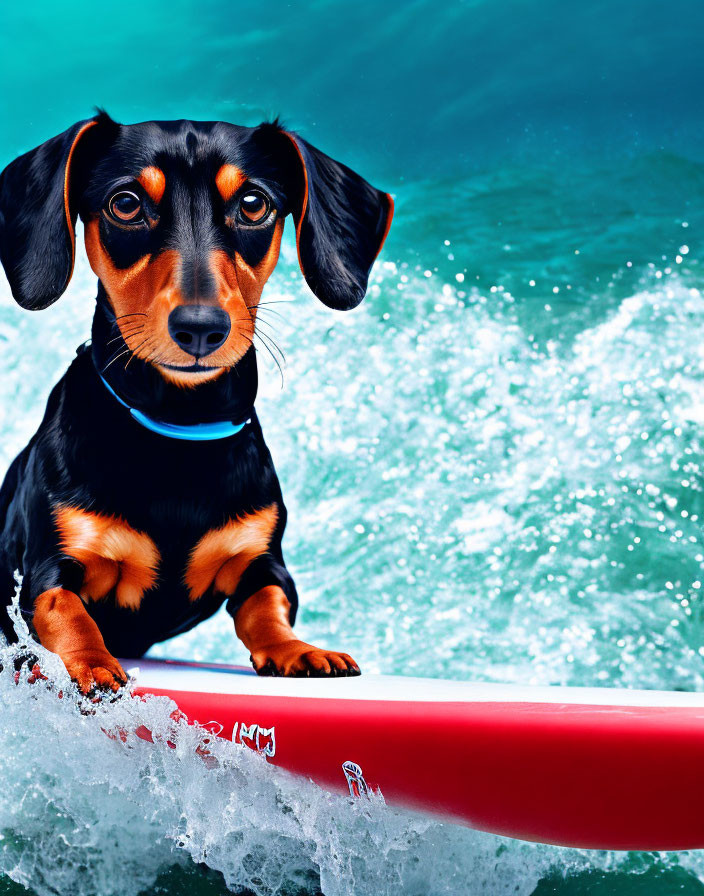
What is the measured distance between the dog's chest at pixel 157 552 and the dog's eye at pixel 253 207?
0.42m

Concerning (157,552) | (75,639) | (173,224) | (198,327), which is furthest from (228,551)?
(173,224)

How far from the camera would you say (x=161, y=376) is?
1.22 meters

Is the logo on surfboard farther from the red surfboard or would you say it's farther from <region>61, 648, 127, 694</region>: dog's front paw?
<region>61, 648, 127, 694</region>: dog's front paw

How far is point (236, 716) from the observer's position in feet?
3.80

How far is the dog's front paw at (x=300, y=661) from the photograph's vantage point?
120cm

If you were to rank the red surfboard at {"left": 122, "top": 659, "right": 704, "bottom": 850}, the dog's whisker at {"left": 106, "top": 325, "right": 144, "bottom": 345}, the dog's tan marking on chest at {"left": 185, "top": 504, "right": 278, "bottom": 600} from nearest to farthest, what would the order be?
the red surfboard at {"left": 122, "top": 659, "right": 704, "bottom": 850} → the dog's whisker at {"left": 106, "top": 325, "right": 144, "bottom": 345} → the dog's tan marking on chest at {"left": 185, "top": 504, "right": 278, "bottom": 600}

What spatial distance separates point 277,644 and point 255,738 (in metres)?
0.14

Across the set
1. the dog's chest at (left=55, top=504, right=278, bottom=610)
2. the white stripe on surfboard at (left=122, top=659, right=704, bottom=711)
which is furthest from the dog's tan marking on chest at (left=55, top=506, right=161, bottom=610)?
the white stripe on surfboard at (left=122, top=659, right=704, bottom=711)

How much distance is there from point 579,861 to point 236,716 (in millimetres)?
659

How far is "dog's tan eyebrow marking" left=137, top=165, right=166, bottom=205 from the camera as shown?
117 centimetres

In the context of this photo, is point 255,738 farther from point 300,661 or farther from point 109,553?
point 109,553

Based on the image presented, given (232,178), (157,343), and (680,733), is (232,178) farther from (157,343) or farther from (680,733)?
(680,733)

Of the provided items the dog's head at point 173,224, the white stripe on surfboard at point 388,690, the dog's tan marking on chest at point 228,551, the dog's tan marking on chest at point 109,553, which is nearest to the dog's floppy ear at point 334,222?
the dog's head at point 173,224

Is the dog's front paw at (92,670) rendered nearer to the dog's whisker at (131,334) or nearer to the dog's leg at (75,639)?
the dog's leg at (75,639)
